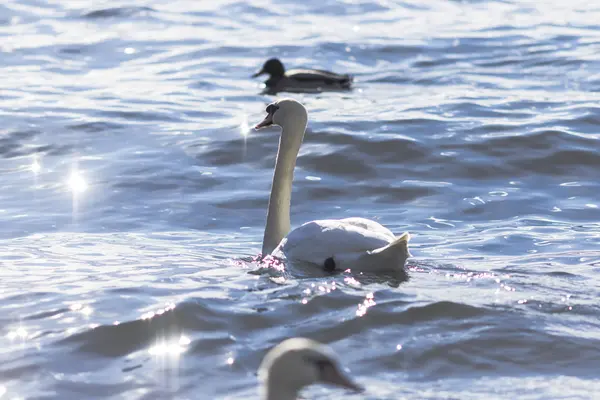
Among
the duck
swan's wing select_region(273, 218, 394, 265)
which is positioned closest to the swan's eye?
swan's wing select_region(273, 218, 394, 265)

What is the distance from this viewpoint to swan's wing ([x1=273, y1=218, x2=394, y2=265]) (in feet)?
26.3

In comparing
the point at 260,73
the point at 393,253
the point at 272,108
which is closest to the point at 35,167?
the point at 272,108

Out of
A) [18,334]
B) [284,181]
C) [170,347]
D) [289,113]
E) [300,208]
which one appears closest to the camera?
[170,347]

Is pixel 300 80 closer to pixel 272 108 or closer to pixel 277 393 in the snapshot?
pixel 272 108

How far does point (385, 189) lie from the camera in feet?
39.1

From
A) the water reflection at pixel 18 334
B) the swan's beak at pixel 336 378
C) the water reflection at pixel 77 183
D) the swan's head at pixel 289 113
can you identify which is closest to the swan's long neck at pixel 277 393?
the swan's beak at pixel 336 378

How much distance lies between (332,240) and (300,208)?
3.20 meters

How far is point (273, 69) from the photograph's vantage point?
2055 cm

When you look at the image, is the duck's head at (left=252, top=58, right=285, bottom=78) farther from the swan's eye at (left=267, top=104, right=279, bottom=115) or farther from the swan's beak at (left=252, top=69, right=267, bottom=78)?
the swan's eye at (left=267, top=104, right=279, bottom=115)

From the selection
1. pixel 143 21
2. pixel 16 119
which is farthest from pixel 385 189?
pixel 143 21

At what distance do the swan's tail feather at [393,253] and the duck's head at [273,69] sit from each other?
41.9 feet

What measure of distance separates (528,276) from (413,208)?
3.21 meters

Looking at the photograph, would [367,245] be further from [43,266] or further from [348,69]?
[348,69]

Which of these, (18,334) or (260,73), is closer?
(18,334)
